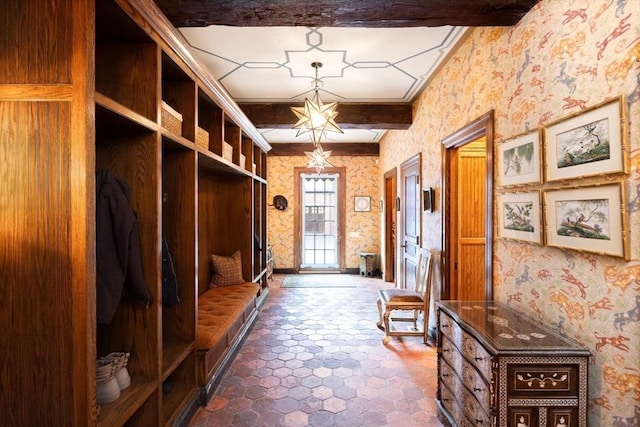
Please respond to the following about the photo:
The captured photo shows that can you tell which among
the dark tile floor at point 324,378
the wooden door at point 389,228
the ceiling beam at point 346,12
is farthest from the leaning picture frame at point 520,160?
the wooden door at point 389,228

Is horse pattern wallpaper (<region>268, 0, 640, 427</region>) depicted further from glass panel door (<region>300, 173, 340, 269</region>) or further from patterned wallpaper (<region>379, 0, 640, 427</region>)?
glass panel door (<region>300, 173, 340, 269</region>)

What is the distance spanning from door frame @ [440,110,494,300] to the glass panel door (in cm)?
412

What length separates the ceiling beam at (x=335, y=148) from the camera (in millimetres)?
6922

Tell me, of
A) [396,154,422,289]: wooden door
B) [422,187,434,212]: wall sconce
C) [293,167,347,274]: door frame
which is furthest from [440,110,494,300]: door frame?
[293,167,347,274]: door frame

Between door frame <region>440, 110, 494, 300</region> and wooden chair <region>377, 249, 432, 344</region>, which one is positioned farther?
wooden chair <region>377, 249, 432, 344</region>

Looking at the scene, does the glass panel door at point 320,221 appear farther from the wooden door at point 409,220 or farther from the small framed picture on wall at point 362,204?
the wooden door at point 409,220

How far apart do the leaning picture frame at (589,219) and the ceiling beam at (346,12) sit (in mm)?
1152

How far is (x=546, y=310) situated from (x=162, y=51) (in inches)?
106

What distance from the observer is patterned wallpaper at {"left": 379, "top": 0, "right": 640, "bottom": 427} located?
1269mm

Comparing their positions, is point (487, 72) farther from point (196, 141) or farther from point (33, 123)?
point (33, 123)

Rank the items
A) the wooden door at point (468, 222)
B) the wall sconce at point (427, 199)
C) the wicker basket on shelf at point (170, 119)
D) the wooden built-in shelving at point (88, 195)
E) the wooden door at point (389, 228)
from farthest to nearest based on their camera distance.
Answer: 1. the wooden door at point (389, 228)
2. the wall sconce at point (427, 199)
3. the wooden door at point (468, 222)
4. the wicker basket on shelf at point (170, 119)
5. the wooden built-in shelving at point (88, 195)

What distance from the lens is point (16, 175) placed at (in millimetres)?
1253

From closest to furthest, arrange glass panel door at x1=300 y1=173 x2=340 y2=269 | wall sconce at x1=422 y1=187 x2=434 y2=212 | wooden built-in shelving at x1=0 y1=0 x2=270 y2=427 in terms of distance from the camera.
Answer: wooden built-in shelving at x1=0 y1=0 x2=270 y2=427, wall sconce at x1=422 y1=187 x2=434 y2=212, glass panel door at x1=300 y1=173 x2=340 y2=269

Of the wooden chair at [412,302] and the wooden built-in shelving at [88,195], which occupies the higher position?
the wooden built-in shelving at [88,195]
